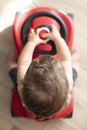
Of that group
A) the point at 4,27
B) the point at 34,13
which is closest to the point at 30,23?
the point at 34,13

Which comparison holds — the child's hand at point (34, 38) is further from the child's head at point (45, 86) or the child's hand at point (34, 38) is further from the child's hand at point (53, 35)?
the child's head at point (45, 86)

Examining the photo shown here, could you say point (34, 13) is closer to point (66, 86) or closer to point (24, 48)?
point (24, 48)

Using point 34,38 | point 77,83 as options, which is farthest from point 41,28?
point 77,83

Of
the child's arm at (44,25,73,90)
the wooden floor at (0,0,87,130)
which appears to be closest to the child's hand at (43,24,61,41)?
the child's arm at (44,25,73,90)

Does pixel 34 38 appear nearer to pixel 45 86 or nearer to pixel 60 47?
pixel 60 47

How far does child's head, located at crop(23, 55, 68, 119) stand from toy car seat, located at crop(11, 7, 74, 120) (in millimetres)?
274

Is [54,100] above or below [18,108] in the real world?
above

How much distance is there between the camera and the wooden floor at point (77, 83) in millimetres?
1185

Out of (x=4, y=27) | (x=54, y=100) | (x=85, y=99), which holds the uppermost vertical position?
(x=4, y=27)

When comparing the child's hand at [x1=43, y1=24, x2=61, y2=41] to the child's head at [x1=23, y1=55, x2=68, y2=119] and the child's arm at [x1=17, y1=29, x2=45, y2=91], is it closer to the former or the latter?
the child's arm at [x1=17, y1=29, x2=45, y2=91]

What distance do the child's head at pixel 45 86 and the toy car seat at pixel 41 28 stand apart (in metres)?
0.27

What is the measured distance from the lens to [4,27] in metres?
1.31

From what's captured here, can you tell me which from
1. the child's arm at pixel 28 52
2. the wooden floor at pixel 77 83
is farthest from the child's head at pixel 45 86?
the wooden floor at pixel 77 83

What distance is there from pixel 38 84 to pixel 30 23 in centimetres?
37
